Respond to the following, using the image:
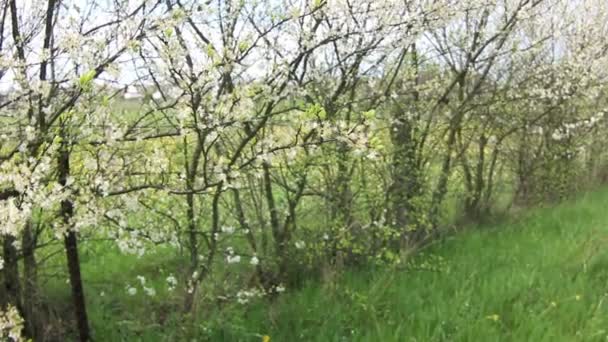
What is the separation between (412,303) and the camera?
16.2ft

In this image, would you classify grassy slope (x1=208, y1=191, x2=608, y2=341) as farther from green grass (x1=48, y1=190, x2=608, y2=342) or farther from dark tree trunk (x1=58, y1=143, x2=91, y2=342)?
dark tree trunk (x1=58, y1=143, x2=91, y2=342)

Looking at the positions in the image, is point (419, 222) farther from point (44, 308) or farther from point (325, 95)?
point (44, 308)

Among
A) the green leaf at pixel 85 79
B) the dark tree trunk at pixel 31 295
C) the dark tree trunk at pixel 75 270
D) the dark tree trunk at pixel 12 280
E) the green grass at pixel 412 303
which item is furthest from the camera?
the green grass at pixel 412 303

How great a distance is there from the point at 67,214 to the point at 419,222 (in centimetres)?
391

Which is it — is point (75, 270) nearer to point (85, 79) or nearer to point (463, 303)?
point (85, 79)

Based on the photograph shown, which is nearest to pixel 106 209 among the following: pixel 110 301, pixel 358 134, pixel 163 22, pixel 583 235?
pixel 163 22

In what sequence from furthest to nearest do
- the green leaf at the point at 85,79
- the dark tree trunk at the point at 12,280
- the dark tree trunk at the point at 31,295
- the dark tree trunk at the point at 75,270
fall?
1. the dark tree trunk at the point at 31,295
2. the dark tree trunk at the point at 12,280
3. the dark tree trunk at the point at 75,270
4. the green leaf at the point at 85,79

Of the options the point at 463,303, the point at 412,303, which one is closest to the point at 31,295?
the point at 412,303

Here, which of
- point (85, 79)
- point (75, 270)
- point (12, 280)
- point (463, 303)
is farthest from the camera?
point (463, 303)

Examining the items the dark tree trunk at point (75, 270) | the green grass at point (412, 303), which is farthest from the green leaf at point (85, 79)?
the green grass at point (412, 303)

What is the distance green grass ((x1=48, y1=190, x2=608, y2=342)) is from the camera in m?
4.45

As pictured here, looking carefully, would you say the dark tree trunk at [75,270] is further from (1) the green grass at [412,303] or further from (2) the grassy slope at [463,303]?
(2) the grassy slope at [463,303]

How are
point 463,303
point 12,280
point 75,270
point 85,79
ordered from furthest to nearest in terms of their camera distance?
point 463,303 < point 75,270 < point 12,280 < point 85,79

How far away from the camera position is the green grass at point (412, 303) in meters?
4.45
